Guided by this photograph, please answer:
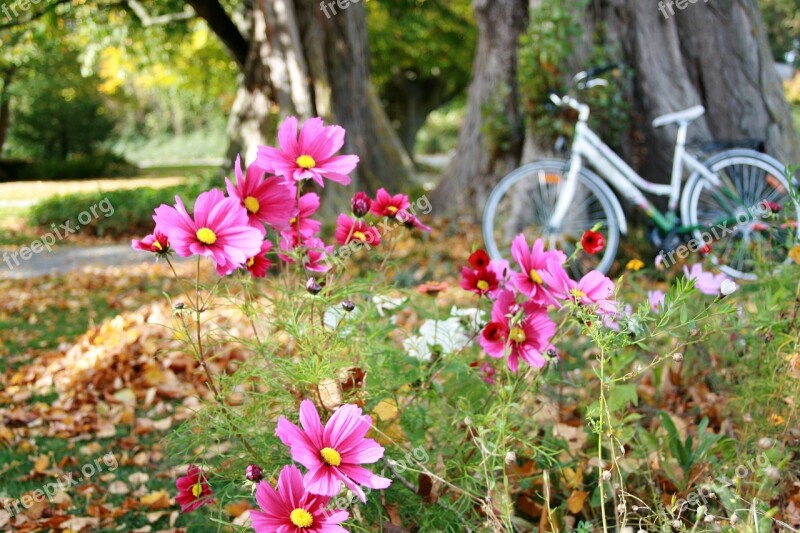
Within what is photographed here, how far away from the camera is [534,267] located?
5.10 feet

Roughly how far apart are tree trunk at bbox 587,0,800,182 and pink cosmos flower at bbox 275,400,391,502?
210 inches

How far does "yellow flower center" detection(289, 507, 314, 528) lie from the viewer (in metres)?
1.13

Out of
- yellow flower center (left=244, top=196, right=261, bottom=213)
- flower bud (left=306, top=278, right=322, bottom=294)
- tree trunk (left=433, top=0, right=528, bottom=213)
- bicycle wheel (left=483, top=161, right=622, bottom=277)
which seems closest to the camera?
flower bud (left=306, top=278, right=322, bottom=294)

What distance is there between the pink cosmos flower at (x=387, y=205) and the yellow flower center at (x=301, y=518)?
→ 0.73 m

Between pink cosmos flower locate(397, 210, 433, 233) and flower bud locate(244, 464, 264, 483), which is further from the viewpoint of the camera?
pink cosmos flower locate(397, 210, 433, 233)

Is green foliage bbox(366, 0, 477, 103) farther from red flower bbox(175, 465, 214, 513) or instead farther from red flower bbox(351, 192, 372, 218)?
red flower bbox(175, 465, 214, 513)

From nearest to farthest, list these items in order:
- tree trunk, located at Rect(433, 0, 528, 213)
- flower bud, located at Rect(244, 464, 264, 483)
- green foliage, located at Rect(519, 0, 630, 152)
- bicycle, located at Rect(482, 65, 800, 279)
A: flower bud, located at Rect(244, 464, 264, 483) < bicycle, located at Rect(482, 65, 800, 279) < green foliage, located at Rect(519, 0, 630, 152) < tree trunk, located at Rect(433, 0, 528, 213)

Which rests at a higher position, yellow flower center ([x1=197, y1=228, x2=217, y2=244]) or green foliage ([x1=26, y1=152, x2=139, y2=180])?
yellow flower center ([x1=197, y1=228, x2=217, y2=244])

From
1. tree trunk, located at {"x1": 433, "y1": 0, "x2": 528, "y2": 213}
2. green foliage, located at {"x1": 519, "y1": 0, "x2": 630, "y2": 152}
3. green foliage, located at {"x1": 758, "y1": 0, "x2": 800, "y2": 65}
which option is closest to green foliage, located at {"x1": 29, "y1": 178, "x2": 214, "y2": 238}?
tree trunk, located at {"x1": 433, "y1": 0, "x2": 528, "y2": 213}

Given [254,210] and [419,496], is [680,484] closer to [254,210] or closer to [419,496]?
[419,496]

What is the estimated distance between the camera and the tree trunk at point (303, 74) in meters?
7.67

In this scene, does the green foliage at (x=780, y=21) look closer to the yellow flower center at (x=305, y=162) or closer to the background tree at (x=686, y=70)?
the background tree at (x=686, y=70)

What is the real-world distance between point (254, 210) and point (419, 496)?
69 centimetres

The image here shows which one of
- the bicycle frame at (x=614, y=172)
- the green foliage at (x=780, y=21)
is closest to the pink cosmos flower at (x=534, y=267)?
the bicycle frame at (x=614, y=172)
